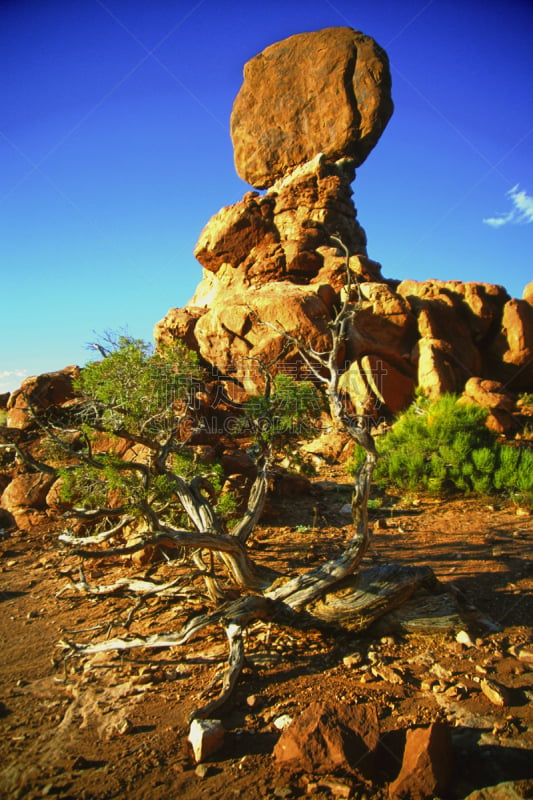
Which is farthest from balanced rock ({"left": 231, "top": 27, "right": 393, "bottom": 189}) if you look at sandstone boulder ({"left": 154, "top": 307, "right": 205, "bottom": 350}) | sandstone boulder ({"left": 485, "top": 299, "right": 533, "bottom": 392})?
sandstone boulder ({"left": 154, "top": 307, "right": 205, "bottom": 350})

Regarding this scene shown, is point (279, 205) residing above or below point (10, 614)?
above

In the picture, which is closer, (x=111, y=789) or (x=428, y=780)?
(x=428, y=780)

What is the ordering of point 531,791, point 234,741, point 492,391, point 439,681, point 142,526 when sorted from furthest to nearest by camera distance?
1. point 492,391
2. point 142,526
3. point 439,681
4. point 234,741
5. point 531,791

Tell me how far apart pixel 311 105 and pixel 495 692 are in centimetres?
3194

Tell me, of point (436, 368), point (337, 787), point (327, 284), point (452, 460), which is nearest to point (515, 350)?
point (436, 368)

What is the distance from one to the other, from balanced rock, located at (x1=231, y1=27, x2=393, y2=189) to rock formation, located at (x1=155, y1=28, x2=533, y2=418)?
0.08 m

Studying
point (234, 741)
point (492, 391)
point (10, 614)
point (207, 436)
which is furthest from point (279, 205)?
point (234, 741)

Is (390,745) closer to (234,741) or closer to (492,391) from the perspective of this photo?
(234,741)

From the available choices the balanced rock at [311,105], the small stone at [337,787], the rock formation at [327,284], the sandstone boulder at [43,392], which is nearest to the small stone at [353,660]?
the small stone at [337,787]

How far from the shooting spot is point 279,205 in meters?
22.3

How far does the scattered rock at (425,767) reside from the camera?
2500 mm

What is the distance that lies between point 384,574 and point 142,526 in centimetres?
385

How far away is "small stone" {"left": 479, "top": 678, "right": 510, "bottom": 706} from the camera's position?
10.8ft

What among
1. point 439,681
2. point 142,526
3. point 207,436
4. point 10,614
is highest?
point 207,436
